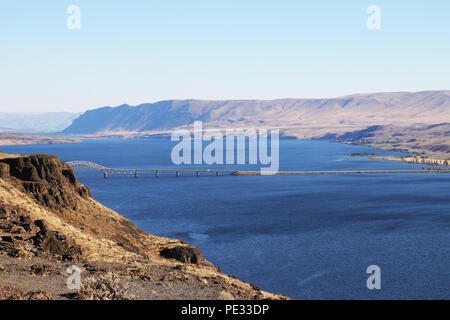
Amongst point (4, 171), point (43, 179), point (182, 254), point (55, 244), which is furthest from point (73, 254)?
point (43, 179)

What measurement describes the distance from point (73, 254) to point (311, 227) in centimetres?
6194

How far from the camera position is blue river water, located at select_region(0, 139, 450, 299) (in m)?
59.6

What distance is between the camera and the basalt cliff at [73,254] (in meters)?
26.4

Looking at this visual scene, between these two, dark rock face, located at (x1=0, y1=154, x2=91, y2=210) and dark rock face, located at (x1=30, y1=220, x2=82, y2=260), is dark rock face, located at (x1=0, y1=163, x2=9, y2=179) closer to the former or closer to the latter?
dark rock face, located at (x1=0, y1=154, x2=91, y2=210)

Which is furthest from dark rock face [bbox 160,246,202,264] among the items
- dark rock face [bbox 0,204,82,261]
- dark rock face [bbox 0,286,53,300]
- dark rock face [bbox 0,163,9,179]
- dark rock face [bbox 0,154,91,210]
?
dark rock face [bbox 0,286,53,300]

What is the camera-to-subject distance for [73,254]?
35406 millimetres

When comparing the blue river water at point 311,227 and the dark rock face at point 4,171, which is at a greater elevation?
the dark rock face at point 4,171

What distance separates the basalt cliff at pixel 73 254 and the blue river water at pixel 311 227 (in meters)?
16.8

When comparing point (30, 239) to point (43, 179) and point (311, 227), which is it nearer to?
point (43, 179)

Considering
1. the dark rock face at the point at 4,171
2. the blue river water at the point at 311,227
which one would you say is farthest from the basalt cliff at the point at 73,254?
the blue river water at the point at 311,227

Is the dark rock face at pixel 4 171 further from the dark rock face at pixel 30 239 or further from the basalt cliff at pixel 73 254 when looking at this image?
the dark rock face at pixel 30 239

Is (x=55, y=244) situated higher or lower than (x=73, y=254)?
higher
